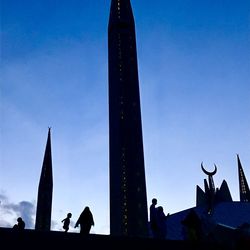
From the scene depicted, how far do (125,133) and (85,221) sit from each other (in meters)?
16.8

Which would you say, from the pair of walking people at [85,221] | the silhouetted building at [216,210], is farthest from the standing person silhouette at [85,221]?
the silhouetted building at [216,210]

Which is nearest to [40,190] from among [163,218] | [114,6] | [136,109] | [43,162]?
[43,162]

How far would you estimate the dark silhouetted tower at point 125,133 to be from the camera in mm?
26109


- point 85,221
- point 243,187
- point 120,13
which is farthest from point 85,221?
point 243,187

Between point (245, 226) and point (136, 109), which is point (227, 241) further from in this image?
point (136, 109)

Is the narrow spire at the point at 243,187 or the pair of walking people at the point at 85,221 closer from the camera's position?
the pair of walking people at the point at 85,221

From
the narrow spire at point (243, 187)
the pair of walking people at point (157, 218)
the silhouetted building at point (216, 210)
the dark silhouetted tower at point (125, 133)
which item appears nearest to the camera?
the pair of walking people at point (157, 218)

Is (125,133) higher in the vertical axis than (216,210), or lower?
higher

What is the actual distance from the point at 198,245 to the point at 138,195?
53.0ft

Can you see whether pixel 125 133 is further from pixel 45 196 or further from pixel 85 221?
pixel 45 196

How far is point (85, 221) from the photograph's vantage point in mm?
12188

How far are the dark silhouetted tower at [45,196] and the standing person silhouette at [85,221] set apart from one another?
29409 millimetres

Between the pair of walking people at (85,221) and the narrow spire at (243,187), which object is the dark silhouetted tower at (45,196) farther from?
the narrow spire at (243,187)

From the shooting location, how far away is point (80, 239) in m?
10.1
